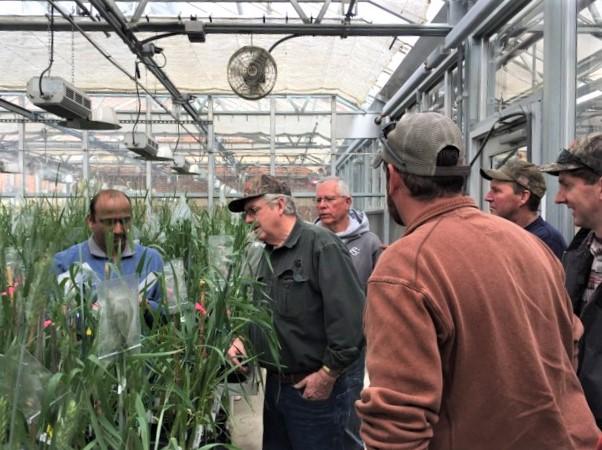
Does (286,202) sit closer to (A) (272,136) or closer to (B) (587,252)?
(B) (587,252)

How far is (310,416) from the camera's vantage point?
71.4 inches

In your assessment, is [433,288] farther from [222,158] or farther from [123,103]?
[123,103]

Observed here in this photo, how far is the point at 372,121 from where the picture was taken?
966cm

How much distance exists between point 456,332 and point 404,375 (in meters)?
0.11

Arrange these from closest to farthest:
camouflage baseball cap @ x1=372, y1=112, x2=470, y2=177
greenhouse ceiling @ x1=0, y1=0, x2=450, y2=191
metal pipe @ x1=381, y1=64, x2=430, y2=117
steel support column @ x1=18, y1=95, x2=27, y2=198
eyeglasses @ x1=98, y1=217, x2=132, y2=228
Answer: camouflage baseball cap @ x1=372, y1=112, x2=470, y2=177 < eyeglasses @ x1=98, y1=217, x2=132, y2=228 < greenhouse ceiling @ x1=0, y1=0, x2=450, y2=191 < metal pipe @ x1=381, y1=64, x2=430, y2=117 < steel support column @ x1=18, y1=95, x2=27, y2=198

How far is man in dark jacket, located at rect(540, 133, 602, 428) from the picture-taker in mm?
1445


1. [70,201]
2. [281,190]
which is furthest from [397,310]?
[70,201]

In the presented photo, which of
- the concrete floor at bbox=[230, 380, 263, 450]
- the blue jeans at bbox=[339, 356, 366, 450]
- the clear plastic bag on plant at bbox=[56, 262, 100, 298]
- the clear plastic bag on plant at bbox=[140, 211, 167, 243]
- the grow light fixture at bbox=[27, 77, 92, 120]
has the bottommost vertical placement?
the concrete floor at bbox=[230, 380, 263, 450]

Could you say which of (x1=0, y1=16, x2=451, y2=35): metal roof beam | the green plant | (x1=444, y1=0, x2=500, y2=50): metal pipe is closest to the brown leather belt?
the green plant

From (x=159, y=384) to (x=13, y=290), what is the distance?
35 centimetres

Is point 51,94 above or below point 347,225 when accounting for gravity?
above

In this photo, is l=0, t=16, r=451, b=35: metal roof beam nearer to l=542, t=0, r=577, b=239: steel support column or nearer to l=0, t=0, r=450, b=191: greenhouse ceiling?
l=0, t=0, r=450, b=191: greenhouse ceiling

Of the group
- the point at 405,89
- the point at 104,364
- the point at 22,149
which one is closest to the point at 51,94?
the point at 104,364

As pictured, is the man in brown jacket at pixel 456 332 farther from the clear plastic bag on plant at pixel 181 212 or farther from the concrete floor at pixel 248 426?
the clear plastic bag on plant at pixel 181 212
